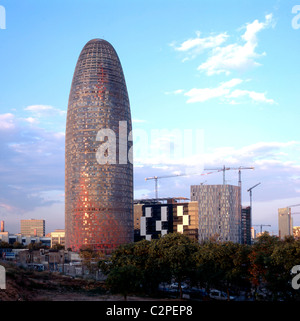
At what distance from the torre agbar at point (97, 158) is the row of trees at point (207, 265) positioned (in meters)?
106

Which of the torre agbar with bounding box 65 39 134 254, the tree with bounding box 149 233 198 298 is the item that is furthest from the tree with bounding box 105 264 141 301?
the torre agbar with bounding box 65 39 134 254

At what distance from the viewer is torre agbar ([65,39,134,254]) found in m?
182

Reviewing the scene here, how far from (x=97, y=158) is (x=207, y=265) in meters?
122

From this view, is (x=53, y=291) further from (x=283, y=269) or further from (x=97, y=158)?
(x=97, y=158)

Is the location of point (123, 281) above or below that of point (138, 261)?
below

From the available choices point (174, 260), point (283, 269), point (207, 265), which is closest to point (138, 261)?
point (174, 260)

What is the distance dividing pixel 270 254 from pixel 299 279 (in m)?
7.37

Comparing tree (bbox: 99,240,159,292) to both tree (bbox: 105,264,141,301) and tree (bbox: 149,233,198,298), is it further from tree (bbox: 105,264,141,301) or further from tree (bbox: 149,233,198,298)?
tree (bbox: 105,264,141,301)

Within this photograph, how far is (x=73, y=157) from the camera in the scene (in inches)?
7283

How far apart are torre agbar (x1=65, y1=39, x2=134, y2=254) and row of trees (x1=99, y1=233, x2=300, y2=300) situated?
106200mm

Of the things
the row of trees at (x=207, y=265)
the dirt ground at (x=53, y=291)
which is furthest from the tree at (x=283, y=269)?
the dirt ground at (x=53, y=291)

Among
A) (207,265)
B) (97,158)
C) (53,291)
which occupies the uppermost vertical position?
(97,158)

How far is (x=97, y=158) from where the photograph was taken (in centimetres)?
18362
